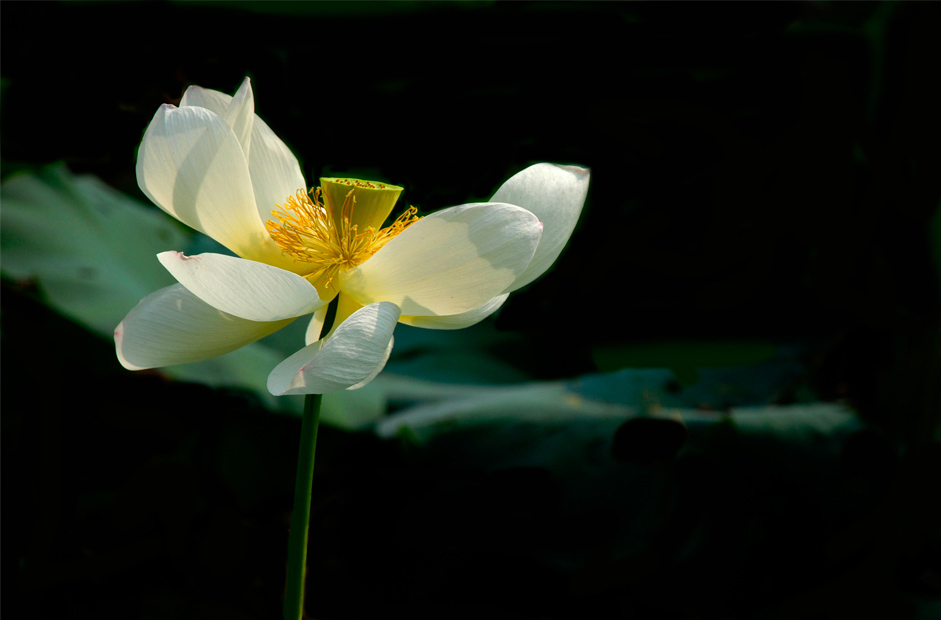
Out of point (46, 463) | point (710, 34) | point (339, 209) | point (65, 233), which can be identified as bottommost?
point (46, 463)

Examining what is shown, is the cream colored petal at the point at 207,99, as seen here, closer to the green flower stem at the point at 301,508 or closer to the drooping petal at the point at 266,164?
the drooping petal at the point at 266,164

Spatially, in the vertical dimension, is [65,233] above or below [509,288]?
above

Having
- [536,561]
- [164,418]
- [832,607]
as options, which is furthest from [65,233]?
[832,607]

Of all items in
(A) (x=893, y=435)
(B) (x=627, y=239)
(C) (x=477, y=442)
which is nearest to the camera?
(C) (x=477, y=442)

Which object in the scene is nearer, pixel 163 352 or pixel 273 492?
pixel 163 352

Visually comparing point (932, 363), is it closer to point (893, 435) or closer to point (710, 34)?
point (893, 435)

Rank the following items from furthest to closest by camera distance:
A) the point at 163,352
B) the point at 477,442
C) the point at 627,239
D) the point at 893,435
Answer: the point at 627,239 → the point at 893,435 → the point at 477,442 → the point at 163,352

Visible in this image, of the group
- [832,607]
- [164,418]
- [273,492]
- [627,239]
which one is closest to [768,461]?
[832,607]
